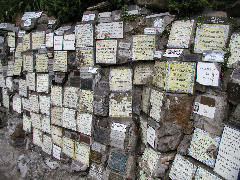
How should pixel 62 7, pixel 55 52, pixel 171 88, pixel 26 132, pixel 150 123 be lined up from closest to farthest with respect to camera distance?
pixel 171 88, pixel 150 123, pixel 62 7, pixel 55 52, pixel 26 132

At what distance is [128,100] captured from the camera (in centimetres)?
318

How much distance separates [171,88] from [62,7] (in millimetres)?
2696

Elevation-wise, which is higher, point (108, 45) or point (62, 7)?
point (62, 7)

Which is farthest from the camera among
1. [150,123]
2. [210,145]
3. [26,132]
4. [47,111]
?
[26,132]

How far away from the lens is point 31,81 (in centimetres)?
464

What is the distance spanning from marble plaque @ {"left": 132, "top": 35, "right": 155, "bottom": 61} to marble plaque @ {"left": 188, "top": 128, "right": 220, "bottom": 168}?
135 centimetres

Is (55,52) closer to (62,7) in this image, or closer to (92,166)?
(62,7)

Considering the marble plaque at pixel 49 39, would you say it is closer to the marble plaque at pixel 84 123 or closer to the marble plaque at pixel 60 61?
the marble plaque at pixel 60 61

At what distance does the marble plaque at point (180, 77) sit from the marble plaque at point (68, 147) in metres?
2.49

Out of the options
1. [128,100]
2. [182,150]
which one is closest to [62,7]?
[128,100]

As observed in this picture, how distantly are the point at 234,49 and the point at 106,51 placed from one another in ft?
6.37

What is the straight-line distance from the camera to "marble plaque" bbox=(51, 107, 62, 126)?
4087 mm

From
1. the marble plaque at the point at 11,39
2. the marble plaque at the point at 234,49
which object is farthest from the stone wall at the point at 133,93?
the marble plaque at the point at 11,39

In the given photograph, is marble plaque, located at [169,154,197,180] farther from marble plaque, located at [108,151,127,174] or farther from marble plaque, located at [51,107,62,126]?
marble plaque, located at [51,107,62,126]
